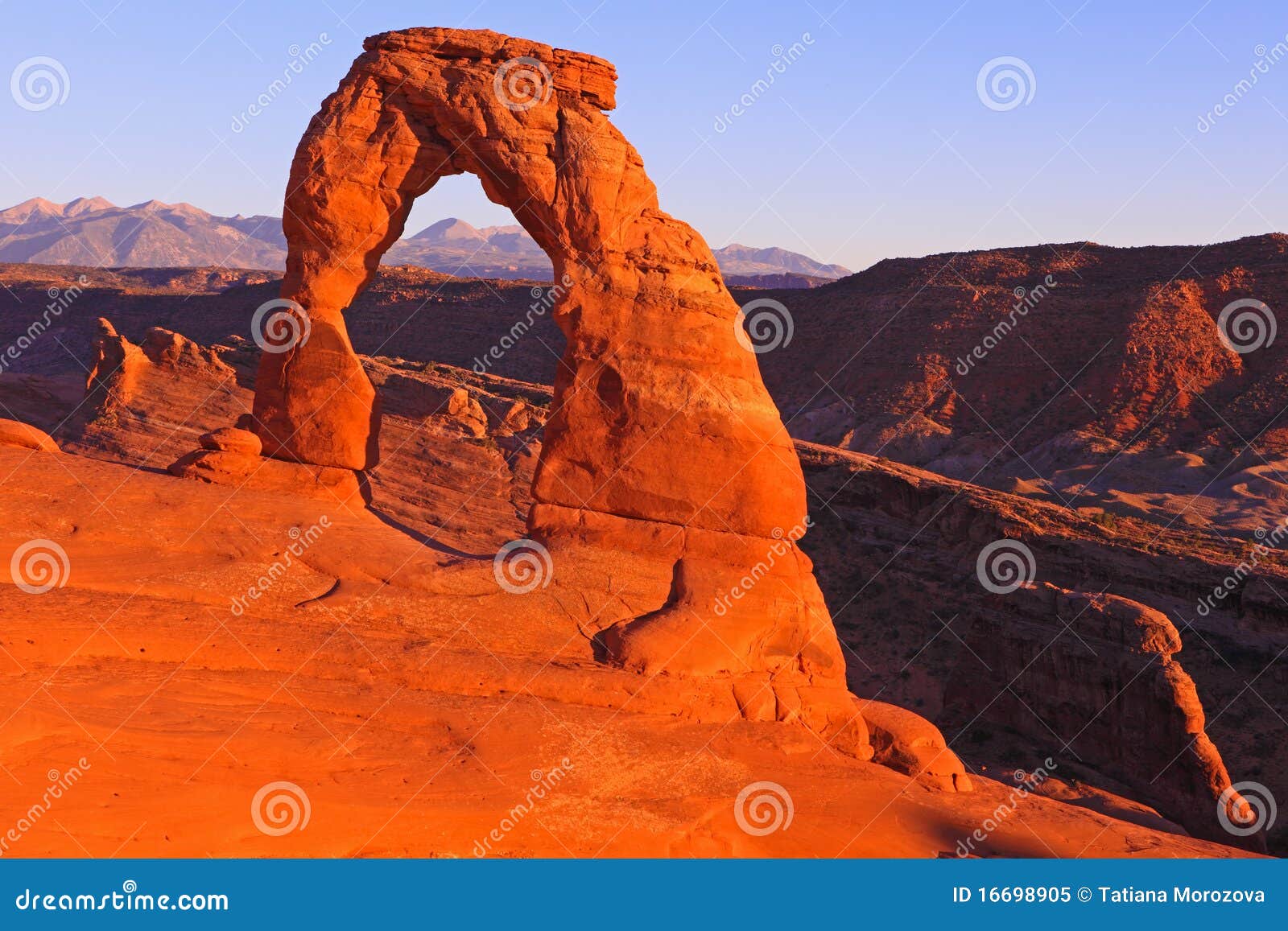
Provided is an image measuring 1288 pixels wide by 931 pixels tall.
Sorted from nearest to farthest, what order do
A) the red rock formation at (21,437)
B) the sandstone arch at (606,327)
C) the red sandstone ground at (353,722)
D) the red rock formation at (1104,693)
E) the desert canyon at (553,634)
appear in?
the red sandstone ground at (353,722) < the desert canyon at (553,634) < the sandstone arch at (606,327) < the red rock formation at (21,437) < the red rock formation at (1104,693)

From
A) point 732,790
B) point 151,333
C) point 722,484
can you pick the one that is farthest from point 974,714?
point 151,333

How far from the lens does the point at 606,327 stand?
14859 mm

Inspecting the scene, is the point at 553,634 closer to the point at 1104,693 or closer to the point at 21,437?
the point at 21,437

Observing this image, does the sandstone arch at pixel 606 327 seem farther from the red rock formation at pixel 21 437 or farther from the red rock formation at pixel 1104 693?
the red rock formation at pixel 1104 693

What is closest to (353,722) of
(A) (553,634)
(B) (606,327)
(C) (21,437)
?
(A) (553,634)

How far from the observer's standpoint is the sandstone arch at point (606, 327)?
14711 millimetres

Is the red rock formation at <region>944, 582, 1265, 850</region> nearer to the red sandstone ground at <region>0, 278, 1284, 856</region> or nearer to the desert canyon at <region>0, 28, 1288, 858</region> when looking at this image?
the desert canyon at <region>0, 28, 1288, 858</region>

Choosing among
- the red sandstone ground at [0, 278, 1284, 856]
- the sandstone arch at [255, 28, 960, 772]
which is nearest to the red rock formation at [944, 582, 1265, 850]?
the red sandstone ground at [0, 278, 1284, 856]

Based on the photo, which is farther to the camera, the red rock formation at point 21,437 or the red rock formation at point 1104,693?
the red rock formation at point 1104,693

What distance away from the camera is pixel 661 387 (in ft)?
48.3

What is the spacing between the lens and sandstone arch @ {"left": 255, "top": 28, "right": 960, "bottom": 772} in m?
14.7

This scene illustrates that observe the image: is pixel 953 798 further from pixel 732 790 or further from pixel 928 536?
pixel 928 536

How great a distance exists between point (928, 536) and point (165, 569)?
73.1 ft

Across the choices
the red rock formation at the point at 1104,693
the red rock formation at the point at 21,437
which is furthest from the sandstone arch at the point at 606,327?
the red rock formation at the point at 1104,693
